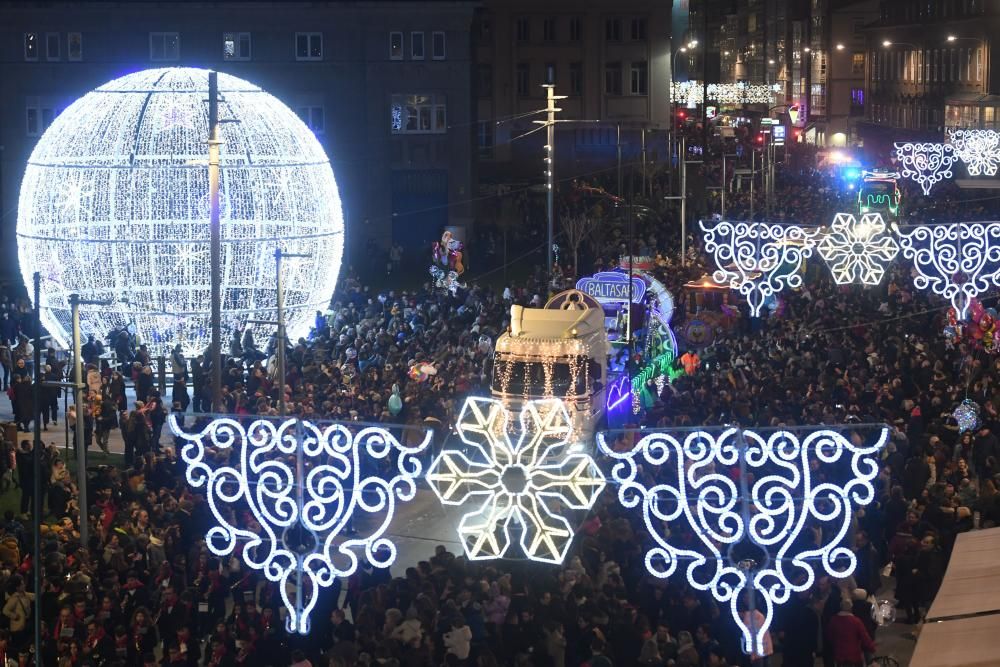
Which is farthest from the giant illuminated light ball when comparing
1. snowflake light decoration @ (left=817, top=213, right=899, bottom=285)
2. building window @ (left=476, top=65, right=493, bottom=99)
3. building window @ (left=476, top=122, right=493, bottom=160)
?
building window @ (left=476, top=65, right=493, bottom=99)

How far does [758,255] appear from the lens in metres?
38.0

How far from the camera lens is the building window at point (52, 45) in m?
52.2

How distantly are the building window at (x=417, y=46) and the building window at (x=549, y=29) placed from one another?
53.4 feet

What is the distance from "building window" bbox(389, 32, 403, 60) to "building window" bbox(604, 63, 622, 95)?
16.2 m

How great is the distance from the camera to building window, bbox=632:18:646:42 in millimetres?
67750

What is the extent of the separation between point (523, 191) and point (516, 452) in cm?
4453

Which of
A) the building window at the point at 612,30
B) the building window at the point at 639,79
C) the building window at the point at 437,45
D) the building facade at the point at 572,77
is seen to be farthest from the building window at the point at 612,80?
the building window at the point at 437,45

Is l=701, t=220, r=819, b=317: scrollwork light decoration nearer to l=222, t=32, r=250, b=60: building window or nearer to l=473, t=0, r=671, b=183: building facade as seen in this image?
l=222, t=32, r=250, b=60: building window

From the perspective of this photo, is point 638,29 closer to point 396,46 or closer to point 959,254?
point 396,46

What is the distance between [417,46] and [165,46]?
7.34 metres

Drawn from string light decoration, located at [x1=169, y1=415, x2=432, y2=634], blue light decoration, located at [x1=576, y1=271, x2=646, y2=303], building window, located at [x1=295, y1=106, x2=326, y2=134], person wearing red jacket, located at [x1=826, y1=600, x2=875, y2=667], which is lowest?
person wearing red jacket, located at [x1=826, y1=600, x2=875, y2=667]

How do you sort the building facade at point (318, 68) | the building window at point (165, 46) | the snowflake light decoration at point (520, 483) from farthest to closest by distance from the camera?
the building window at point (165, 46), the building facade at point (318, 68), the snowflake light decoration at point (520, 483)

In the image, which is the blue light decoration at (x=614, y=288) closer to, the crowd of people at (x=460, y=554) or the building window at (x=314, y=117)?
the crowd of people at (x=460, y=554)

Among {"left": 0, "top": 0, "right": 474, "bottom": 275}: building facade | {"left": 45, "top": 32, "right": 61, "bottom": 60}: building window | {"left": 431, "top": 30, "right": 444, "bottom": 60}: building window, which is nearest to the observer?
{"left": 0, "top": 0, "right": 474, "bottom": 275}: building facade
